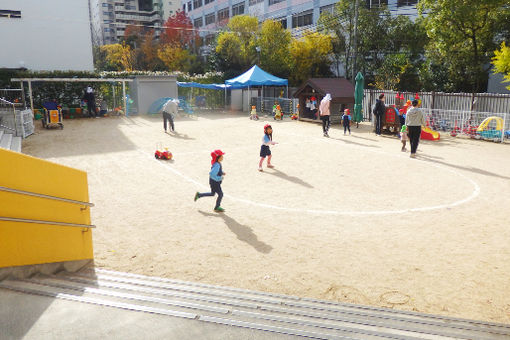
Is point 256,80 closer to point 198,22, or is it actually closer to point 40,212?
point 40,212

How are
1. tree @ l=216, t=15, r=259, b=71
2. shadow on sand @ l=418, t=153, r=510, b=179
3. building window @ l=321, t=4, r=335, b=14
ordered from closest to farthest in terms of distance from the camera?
1. shadow on sand @ l=418, t=153, r=510, b=179
2. tree @ l=216, t=15, r=259, b=71
3. building window @ l=321, t=4, r=335, b=14

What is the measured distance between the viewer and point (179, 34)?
2309 inches

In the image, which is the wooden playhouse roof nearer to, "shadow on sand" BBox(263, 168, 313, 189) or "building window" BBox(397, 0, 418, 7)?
"shadow on sand" BBox(263, 168, 313, 189)

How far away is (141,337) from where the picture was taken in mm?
3064

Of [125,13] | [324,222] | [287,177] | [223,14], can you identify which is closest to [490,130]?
[287,177]

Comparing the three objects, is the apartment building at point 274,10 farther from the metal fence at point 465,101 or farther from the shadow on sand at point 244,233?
the shadow on sand at point 244,233

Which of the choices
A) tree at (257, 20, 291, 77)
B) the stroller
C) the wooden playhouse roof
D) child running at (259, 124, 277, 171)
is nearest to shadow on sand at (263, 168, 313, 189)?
child running at (259, 124, 277, 171)

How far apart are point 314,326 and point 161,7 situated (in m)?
108

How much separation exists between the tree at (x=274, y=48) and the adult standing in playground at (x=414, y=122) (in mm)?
23833

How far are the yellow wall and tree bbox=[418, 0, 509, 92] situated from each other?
976 inches

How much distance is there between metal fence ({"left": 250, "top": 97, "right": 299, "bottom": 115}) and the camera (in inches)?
1076

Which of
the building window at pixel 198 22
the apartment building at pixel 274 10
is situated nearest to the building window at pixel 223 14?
the apartment building at pixel 274 10

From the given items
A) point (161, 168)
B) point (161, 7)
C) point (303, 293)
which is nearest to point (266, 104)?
point (161, 168)

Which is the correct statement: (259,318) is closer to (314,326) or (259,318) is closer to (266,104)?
(314,326)
